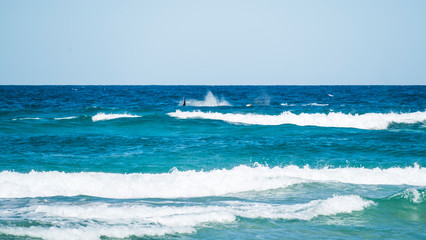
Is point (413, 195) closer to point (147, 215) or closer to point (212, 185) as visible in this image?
point (212, 185)

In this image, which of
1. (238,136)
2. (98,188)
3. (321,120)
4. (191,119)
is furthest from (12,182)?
(321,120)

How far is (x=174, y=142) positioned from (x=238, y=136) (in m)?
3.68

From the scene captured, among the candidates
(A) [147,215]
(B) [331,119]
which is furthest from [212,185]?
(B) [331,119]

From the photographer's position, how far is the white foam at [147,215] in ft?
22.7

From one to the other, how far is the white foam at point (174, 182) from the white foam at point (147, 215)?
1682mm

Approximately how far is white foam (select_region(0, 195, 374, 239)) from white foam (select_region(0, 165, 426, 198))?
66.2 inches

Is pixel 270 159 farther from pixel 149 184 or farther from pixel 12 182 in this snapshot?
pixel 12 182

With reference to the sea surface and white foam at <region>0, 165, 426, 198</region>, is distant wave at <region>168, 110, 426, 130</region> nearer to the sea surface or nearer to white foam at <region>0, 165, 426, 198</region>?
the sea surface

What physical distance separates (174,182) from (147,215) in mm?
3249

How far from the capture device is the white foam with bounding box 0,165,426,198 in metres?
10.5

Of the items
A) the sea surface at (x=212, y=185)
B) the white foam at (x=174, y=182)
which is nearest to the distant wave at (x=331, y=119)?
the sea surface at (x=212, y=185)

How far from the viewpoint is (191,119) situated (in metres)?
28.2

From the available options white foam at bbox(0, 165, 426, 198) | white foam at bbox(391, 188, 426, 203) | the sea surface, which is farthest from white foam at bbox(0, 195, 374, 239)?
white foam at bbox(0, 165, 426, 198)

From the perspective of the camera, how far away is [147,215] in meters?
7.97
